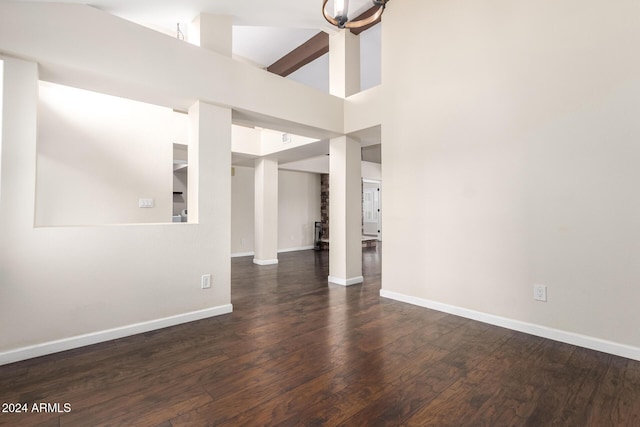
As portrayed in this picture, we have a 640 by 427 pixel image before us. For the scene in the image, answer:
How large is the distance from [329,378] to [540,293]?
79.1 inches


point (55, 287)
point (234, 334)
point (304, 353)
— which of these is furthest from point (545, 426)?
point (55, 287)

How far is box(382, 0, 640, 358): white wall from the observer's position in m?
2.26

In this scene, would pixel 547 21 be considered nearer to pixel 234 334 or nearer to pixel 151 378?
pixel 234 334

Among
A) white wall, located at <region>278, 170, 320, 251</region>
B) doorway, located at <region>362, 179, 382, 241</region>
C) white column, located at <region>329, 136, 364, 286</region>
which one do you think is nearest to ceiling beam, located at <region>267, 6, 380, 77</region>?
white column, located at <region>329, 136, 364, 286</region>

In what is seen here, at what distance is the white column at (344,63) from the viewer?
14.3 feet

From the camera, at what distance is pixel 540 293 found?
261 cm

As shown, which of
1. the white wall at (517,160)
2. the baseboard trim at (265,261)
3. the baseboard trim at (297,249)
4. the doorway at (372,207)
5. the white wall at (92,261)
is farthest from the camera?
the doorway at (372,207)

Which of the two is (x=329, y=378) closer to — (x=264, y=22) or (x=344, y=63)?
(x=264, y=22)

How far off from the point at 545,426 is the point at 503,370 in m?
0.55

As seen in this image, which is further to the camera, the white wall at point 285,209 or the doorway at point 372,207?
the doorway at point 372,207

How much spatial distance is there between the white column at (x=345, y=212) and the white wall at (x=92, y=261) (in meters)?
1.73

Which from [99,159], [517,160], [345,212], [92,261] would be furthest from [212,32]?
[517,160]

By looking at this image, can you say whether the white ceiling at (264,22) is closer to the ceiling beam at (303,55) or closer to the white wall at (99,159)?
the ceiling beam at (303,55)

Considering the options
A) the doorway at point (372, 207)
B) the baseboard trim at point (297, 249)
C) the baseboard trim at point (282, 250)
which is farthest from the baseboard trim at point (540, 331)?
the doorway at point (372, 207)
